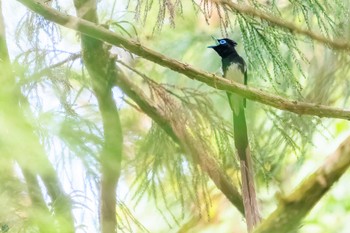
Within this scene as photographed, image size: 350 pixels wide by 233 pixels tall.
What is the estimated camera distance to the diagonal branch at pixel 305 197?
0.35 m

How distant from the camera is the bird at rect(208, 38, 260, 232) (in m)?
0.86

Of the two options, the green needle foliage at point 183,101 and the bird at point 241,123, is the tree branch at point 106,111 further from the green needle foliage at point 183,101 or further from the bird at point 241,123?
the bird at point 241,123

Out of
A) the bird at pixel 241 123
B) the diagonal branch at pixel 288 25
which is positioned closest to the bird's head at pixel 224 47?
the bird at pixel 241 123

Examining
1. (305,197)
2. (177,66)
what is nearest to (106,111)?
(177,66)

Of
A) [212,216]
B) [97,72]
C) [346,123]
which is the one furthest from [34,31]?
[346,123]

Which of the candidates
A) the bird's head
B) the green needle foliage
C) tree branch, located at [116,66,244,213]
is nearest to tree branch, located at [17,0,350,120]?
the green needle foliage

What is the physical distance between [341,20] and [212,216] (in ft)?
1.02

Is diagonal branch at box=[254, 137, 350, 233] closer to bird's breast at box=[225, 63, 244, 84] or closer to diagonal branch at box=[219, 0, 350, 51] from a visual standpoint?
diagonal branch at box=[219, 0, 350, 51]

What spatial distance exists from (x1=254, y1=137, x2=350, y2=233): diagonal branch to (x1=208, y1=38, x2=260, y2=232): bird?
430 mm

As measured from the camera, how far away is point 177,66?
0.69 metres

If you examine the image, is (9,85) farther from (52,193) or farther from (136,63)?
(136,63)

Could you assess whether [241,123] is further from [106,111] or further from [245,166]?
[106,111]

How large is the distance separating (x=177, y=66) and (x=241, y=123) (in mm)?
266

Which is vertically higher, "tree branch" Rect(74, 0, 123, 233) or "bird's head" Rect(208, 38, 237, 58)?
→ "bird's head" Rect(208, 38, 237, 58)
